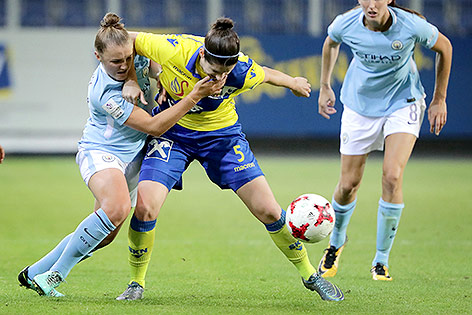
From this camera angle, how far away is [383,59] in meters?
5.44

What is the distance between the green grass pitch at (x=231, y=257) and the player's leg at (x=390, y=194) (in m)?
0.14

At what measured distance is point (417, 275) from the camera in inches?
212

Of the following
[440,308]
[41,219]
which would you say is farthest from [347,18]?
[41,219]

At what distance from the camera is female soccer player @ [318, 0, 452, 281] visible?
5.31m

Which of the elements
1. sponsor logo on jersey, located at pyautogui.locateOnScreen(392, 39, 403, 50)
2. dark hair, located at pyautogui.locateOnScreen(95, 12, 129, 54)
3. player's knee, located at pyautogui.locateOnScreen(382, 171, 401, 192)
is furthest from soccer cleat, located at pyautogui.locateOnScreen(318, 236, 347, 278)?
dark hair, located at pyautogui.locateOnScreen(95, 12, 129, 54)

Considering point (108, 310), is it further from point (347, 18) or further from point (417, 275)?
point (347, 18)

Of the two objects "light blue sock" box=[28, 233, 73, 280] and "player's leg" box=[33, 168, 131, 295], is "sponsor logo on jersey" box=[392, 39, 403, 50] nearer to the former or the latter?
"player's leg" box=[33, 168, 131, 295]

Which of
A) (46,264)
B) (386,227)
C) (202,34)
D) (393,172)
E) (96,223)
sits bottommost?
(202,34)

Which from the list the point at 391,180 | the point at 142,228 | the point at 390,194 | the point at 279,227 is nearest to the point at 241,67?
the point at 279,227

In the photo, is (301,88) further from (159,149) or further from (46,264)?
(46,264)

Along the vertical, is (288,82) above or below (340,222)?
above

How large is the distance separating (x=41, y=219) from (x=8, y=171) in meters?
5.09

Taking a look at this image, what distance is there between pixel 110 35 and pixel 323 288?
2.00 meters

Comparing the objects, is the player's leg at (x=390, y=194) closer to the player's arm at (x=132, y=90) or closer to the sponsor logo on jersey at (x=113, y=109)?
the player's arm at (x=132, y=90)
